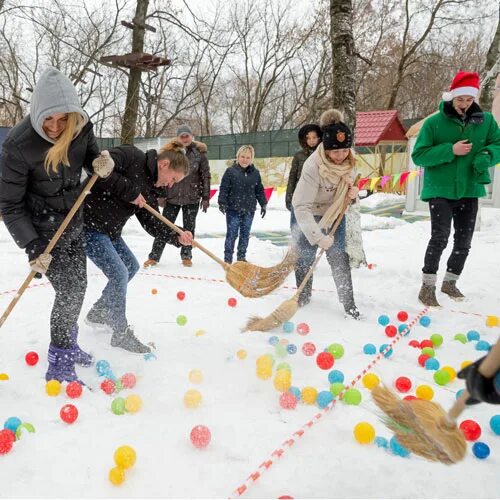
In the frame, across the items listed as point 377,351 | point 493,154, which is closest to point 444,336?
point 377,351

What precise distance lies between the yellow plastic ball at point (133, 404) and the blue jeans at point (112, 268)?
93 centimetres

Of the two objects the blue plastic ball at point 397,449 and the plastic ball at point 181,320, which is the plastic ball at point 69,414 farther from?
the plastic ball at point 181,320

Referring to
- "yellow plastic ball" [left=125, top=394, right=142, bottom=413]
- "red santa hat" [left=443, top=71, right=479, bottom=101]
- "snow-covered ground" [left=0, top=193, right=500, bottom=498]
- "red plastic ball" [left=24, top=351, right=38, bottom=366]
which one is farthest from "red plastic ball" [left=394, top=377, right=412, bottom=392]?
"red santa hat" [left=443, top=71, right=479, bottom=101]

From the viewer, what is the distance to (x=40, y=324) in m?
3.95

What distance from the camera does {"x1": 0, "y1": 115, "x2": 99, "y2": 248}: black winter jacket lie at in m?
2.51

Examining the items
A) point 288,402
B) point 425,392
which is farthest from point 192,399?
point 425,392

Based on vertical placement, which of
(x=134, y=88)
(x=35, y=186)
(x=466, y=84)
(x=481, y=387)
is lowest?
(x=481, y=387)

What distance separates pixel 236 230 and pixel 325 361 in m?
3.49

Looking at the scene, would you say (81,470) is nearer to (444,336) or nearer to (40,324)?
(40,324)

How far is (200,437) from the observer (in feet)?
7.23

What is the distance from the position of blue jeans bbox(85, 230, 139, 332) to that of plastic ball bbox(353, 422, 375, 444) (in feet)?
6.05

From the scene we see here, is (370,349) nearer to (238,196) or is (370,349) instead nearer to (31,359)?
(31,359)

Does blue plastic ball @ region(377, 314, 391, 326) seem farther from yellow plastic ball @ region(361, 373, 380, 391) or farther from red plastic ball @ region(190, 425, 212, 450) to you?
red plastic ball @ region(190, 425, 212, 450)

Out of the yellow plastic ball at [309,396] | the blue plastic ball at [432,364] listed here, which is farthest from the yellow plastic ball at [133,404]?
the blue plastic ball at [432,364]
